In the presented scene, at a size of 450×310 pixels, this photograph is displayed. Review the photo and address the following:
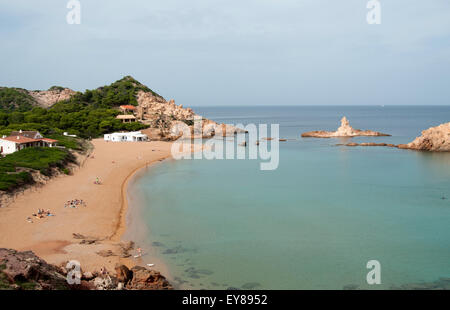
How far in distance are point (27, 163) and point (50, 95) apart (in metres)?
69.3

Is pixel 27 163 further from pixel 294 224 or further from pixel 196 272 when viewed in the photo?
pixel 294 224

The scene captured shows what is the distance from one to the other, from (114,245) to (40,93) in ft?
278

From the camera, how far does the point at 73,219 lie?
1723cm

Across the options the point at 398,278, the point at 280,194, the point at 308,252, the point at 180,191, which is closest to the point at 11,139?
the point at 180,191

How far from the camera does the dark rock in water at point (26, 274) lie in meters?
8.97

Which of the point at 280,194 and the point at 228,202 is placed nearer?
the point at 228,202

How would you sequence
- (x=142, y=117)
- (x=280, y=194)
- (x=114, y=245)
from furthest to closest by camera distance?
(x=142, y=117) < (x=280, y=194) < (x=114, y=245)

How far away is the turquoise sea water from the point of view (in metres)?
13.0

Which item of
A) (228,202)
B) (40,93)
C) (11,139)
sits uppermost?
(40,93)

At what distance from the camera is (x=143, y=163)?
3509cm

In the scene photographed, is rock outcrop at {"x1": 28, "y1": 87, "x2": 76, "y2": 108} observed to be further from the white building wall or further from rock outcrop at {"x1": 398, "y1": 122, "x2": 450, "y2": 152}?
rock outcrop at {"x1": 398, "y1": 122, "x2": 450, "y2": 152}

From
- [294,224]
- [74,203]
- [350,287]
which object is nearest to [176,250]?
[294,224]

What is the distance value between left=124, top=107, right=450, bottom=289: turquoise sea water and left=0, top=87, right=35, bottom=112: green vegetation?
181 ft

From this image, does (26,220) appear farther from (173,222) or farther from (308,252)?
(308,252)
